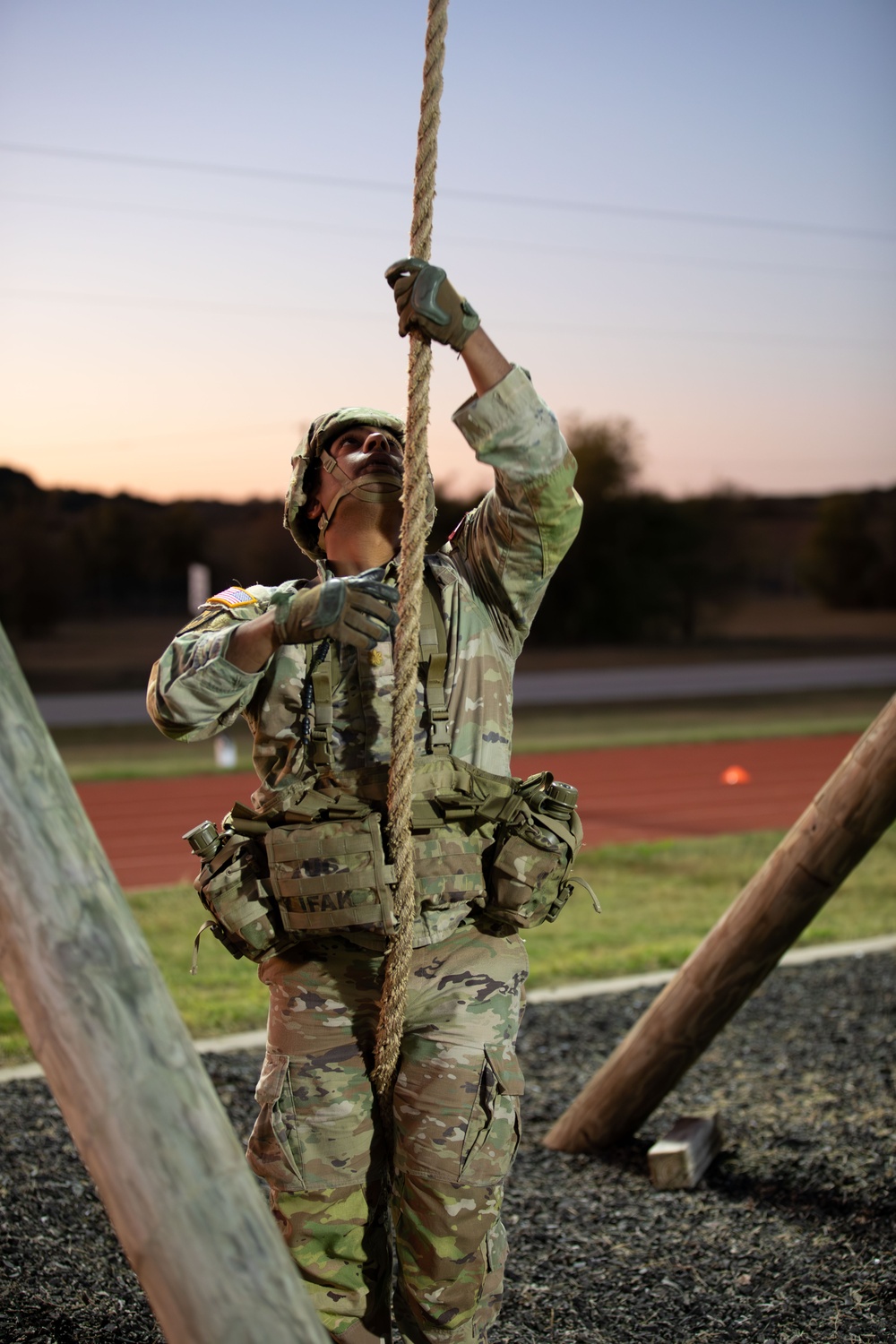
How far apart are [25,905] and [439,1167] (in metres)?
1.24

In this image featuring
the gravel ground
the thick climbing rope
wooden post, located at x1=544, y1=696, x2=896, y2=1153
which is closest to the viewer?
the thick climbing rope

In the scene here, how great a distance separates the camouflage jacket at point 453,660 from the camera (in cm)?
257

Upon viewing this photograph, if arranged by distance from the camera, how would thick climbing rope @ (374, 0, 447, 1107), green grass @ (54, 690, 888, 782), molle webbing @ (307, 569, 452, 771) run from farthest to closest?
green grass @ (54, 690, 888, 782)
molle webbing @ (307, 569, 452, 771)
thick climbing rope @ (374, 0, 447, 1107)

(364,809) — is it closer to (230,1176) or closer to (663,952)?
(230,1176)

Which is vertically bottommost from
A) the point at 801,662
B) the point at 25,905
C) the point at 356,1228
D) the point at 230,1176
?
the point at 801,662

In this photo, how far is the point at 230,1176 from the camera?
1.65 m

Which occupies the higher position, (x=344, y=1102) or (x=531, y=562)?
(x=531, y=562)

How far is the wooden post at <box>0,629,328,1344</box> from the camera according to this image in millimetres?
1599

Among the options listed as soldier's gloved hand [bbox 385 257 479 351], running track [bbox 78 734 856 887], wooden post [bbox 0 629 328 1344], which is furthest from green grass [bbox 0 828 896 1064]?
wooden post [bbox 0 629 328 1344]

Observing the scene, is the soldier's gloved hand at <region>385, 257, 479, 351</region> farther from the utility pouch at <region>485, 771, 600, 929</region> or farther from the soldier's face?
the utility pouch at <region>485, 771, 600, 929</region>

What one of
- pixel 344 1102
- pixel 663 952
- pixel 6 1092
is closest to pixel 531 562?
pixel 344 1102

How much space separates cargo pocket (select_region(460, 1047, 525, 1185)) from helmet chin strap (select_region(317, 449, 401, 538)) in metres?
1.19

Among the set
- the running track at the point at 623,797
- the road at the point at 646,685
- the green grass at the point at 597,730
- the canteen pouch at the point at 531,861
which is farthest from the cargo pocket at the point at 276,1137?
the road at the point at 646,685

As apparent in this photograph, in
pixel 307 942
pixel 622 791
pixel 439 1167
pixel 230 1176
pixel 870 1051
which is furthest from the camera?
pixel 622 791
